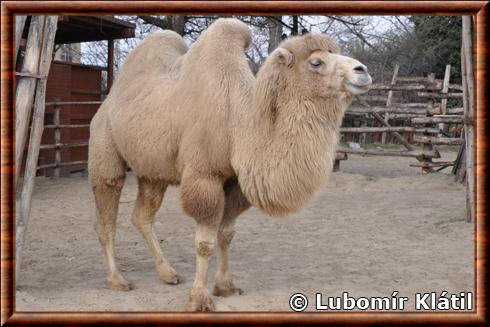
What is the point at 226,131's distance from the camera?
4184 millimetres

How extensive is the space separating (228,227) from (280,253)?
61.5 inches

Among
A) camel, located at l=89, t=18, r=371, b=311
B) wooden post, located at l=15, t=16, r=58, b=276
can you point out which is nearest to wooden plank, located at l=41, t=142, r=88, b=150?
camel, located at l=89, t=18, r=371, b=311

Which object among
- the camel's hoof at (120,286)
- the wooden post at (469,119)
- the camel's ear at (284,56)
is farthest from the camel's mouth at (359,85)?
the wooden post at (469,119)

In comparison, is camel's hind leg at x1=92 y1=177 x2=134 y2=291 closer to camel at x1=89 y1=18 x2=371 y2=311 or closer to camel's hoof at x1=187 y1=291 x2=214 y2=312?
camel at x1=89 y1=18 x2=371 y2=311

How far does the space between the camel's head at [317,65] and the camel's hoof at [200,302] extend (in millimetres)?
1642

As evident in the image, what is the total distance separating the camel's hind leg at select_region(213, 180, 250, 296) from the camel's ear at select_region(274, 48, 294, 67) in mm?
1085

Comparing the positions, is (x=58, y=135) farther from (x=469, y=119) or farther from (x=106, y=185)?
(x=469, y=119)

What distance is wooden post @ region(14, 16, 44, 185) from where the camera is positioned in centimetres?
430

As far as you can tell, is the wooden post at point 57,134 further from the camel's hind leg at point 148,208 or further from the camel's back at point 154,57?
the camel's hind leg at point 148,208

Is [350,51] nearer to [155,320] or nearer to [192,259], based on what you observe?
[192,259]

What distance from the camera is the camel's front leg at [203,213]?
4.14 m

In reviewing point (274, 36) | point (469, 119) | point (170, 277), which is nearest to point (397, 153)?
point (274, 36)

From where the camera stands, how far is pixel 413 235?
6770 millimetres

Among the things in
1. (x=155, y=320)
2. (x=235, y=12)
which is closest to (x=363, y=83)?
(x=235, y=12)
